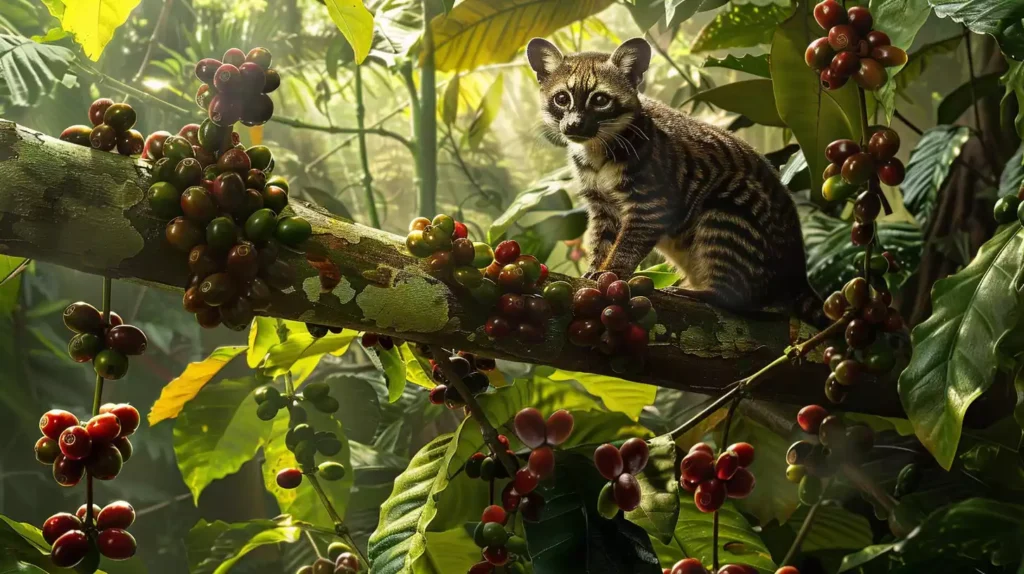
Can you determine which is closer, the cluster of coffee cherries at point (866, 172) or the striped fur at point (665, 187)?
the cluster of coffee cherries at point (866, 172)

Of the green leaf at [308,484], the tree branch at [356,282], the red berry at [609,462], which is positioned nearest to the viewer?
the tree branch at [356,282]

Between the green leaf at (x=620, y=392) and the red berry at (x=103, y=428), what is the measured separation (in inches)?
21.6

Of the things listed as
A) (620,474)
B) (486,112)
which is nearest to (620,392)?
(620,474)

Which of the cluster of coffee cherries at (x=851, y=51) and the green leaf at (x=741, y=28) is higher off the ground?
the cluster of coffee cherries at (x=851, y=51)

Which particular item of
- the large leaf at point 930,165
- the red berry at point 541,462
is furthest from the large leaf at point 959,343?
the large leaf at point 930,165

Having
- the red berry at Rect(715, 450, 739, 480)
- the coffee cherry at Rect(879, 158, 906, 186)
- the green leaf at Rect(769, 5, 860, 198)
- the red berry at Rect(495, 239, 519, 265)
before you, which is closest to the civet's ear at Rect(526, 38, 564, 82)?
the green leaf at Rect(769, 5, 860, 198)

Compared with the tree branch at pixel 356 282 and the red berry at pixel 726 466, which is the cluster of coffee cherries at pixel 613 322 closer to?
the tree branch at pixel 356 282

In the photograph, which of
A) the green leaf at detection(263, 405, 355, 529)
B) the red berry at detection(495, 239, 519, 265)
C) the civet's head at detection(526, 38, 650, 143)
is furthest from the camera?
the civet's head at detection(526, 38, 650, 143)

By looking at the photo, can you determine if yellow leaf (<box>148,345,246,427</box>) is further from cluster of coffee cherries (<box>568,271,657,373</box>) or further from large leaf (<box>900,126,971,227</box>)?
large leaf (<box>900,126,971,227</box>)

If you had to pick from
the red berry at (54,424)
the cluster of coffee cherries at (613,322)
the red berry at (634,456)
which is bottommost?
the red berry at (634,456)

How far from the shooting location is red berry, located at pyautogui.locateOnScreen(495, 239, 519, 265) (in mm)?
864

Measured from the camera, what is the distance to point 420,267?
83cm

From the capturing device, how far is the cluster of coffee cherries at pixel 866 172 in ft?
2.50

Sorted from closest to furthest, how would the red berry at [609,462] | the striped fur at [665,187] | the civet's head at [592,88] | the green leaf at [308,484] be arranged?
1. the red berry at [609,462]
2. the green leaf at [308,484]
3. the striped fur at [665,187]
4. the civet's head at [592,88]
